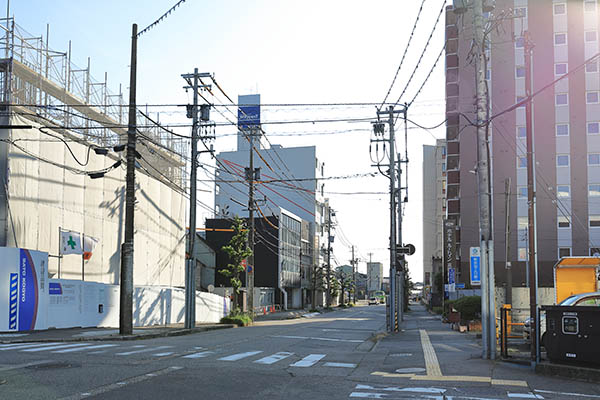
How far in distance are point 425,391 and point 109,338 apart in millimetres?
14061

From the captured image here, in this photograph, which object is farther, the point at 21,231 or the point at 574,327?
the point at 21,231

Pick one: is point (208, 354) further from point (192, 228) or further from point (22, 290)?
point (192, 228)

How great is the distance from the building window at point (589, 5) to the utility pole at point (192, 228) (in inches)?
1569

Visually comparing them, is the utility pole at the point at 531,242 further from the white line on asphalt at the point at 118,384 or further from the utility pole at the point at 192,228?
the utility pole at the point at 192,228

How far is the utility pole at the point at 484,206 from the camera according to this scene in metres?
14.4

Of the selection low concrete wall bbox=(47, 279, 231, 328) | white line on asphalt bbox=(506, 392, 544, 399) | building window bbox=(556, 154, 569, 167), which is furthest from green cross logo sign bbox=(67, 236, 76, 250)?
building window bbox=(556, 154, 569, 167)

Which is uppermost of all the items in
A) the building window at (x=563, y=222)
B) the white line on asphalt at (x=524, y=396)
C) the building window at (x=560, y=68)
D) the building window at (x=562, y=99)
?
the building window at (x=560, y=68)

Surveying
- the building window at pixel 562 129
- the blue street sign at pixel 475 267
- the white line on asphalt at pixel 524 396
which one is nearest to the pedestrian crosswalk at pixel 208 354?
the white line on asphalt at pixel 524 396

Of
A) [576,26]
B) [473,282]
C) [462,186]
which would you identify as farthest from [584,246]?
[473,282]

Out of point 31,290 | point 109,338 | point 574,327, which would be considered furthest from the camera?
point 31,290

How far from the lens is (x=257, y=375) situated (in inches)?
448

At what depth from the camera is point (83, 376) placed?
1056cm

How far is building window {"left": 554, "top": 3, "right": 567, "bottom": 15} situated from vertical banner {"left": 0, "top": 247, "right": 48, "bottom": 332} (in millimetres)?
48836

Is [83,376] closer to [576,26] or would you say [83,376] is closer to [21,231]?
[21,231]
